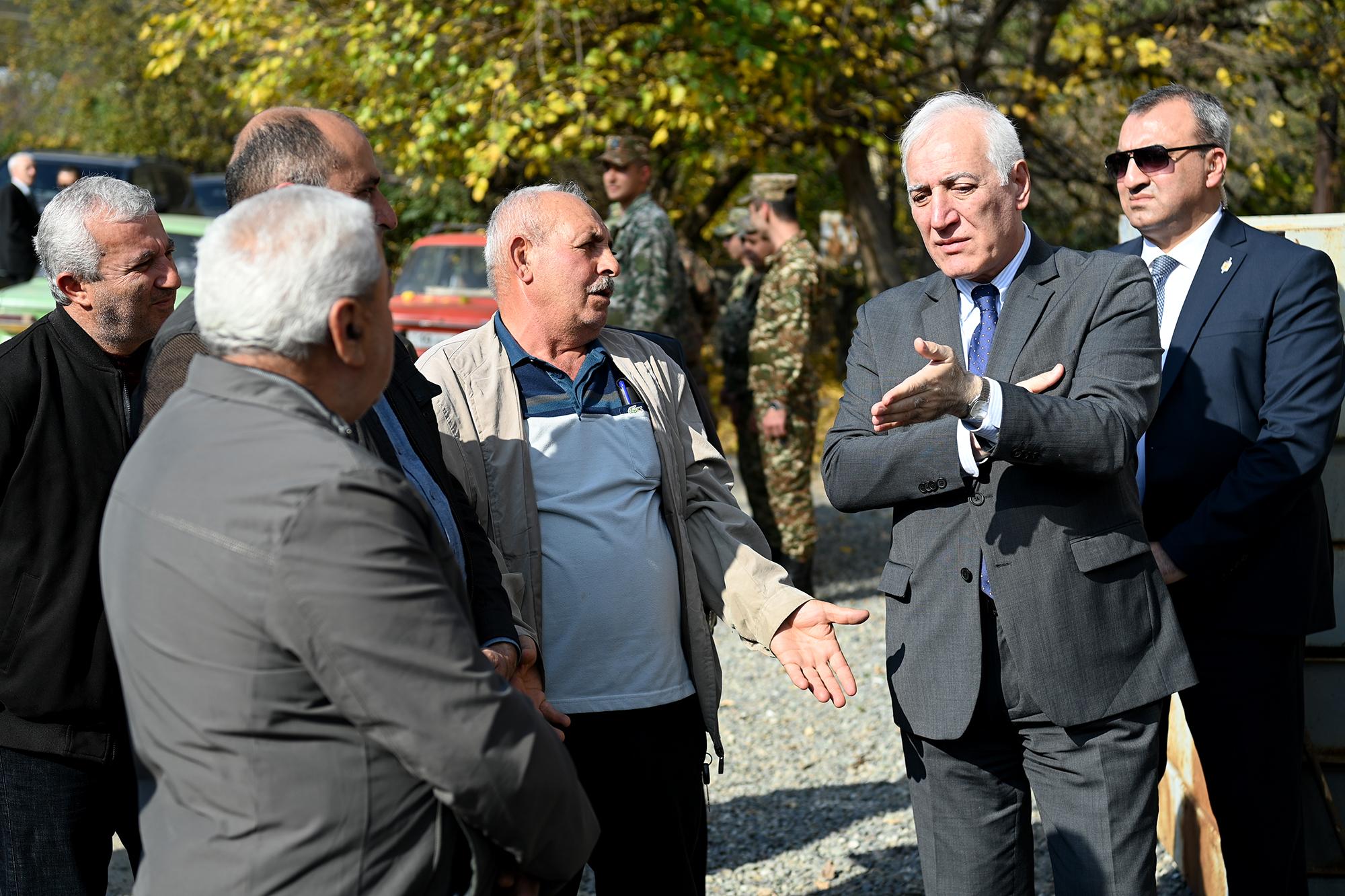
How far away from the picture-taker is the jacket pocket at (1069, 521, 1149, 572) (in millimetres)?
2625

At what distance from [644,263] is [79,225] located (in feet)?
14.5

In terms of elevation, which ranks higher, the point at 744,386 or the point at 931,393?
the point at 931,393

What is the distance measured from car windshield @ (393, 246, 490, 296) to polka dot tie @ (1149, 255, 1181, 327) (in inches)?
361

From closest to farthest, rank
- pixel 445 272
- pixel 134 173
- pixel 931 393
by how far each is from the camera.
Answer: pixel 931 393 → pixel 445 272 → pixel 134 173

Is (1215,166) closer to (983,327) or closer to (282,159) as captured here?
(983,327)

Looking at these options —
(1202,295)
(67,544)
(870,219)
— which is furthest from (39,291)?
(1202,295)

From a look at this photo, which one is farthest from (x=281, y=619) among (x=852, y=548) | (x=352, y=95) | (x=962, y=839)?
(x=352, y=95)

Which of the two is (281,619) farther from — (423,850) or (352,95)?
(352,95)

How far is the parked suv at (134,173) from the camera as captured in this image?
15.5 metres

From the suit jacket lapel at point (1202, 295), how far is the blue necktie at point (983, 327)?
67 cm

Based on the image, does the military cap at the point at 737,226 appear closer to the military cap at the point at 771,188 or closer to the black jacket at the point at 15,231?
the military cap at the point at 771,188

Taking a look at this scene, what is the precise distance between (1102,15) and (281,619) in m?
12.3

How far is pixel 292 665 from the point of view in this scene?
64.2 inches

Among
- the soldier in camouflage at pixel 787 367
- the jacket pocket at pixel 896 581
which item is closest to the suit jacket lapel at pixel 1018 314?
the jacket pocket at pixel 896 581
